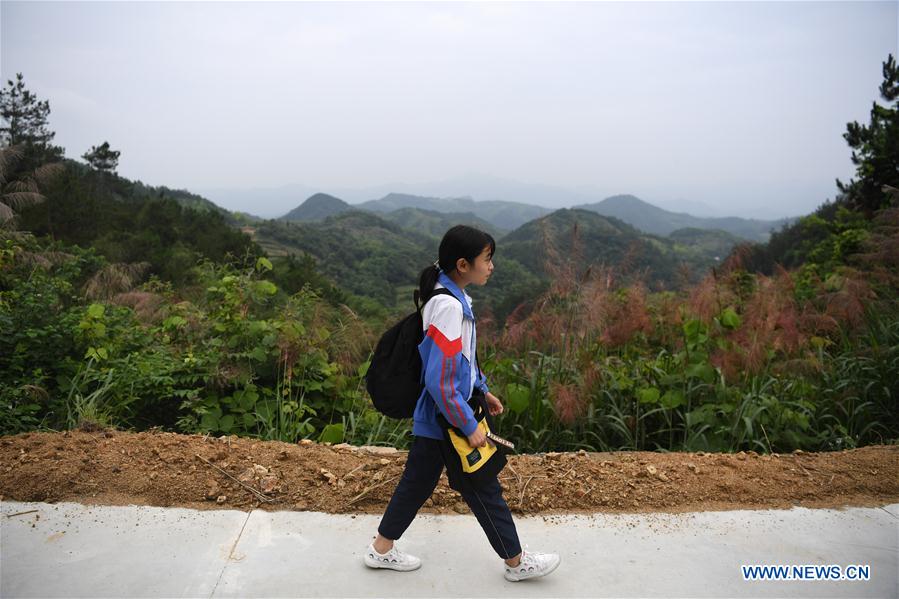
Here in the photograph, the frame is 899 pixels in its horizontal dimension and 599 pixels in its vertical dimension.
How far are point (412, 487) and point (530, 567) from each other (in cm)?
57

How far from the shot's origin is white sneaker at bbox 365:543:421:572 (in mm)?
2336

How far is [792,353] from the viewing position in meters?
4.32

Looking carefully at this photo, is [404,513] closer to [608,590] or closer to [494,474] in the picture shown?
[494,474]

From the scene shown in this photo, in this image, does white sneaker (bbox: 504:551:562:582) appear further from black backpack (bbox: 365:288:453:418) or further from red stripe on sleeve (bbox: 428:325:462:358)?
red stripe on sleeve (bbox: 428:325:462:358)

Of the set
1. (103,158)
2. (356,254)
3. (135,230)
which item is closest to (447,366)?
(135,230)

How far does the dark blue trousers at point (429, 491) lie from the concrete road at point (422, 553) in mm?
199

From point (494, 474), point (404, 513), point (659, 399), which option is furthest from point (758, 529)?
point (404, 513)

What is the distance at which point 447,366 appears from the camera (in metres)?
2.03

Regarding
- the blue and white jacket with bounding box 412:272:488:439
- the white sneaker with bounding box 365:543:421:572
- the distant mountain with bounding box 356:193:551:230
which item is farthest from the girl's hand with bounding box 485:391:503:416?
the distant mountain with bounding box 356:193:551:230

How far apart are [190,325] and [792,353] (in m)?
4.57

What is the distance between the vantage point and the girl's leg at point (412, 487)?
225 centimetres

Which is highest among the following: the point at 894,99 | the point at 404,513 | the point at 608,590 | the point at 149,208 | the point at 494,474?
the point at 894,99

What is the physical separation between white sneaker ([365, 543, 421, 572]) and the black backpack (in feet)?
1.99

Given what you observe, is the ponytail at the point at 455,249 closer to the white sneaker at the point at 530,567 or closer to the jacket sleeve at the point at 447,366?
the jacket sleeve at the point at 447,366
